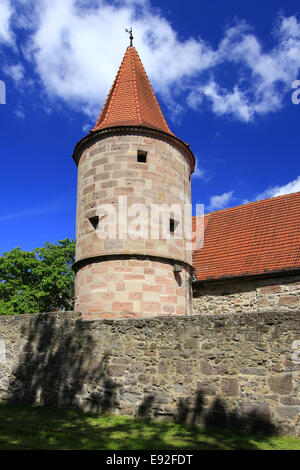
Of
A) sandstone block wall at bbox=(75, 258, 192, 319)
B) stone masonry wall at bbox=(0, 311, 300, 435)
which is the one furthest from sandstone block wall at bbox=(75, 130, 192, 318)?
stone masonry wall at bbox=(0, 311, 300, 435)

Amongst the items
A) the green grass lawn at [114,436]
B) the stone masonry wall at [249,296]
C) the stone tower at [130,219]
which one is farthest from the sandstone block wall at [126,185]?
the green grass lawn at [114,436]

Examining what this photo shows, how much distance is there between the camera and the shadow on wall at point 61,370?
296 inches

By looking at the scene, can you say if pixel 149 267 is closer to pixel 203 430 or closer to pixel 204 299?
pixel 204 299

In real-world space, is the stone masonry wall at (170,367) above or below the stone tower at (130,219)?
below

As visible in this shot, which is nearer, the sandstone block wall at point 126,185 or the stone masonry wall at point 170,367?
the stone masonry wall at point 170,367

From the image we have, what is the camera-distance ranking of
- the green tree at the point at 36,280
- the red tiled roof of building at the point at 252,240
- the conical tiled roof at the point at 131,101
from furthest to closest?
the green tree at the point at 36,280, the red tiled roof of building at the point at 252,240, the conical tiled roof at the point at 131,101

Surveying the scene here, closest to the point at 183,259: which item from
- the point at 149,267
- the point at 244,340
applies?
the point at 149,267

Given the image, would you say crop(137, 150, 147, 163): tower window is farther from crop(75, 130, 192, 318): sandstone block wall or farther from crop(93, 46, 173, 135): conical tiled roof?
crop(93, 46, 173, 135): conical tiled roof

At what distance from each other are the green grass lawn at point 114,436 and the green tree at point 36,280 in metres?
16.8

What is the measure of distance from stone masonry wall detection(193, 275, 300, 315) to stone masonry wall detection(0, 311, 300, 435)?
478 cm

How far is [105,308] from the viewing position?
9320 mm

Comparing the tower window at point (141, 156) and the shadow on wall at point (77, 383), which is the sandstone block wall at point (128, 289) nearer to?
the shadow on wall at point (77, 383)

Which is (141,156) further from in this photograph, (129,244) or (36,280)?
(36,280)

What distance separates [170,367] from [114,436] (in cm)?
153
